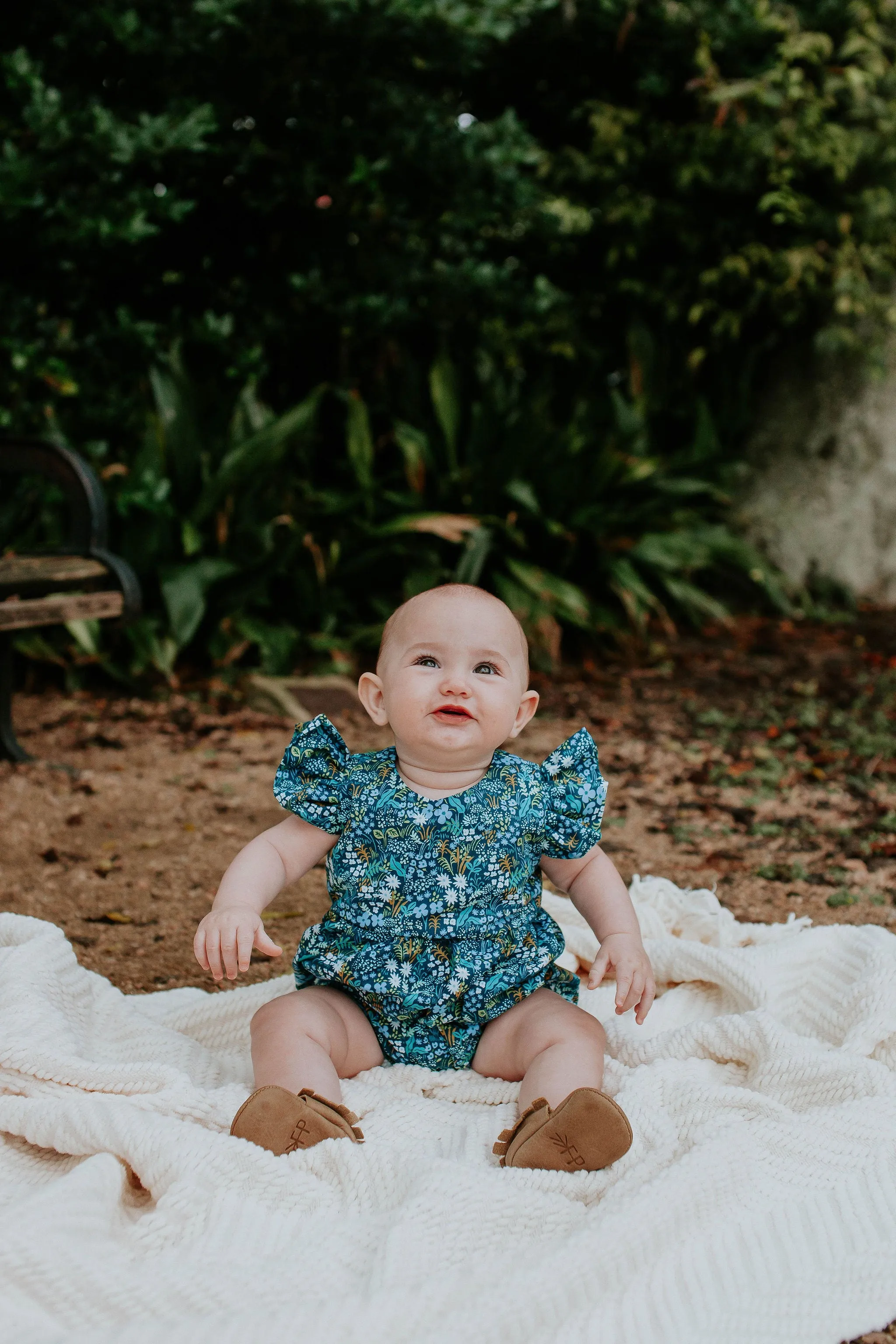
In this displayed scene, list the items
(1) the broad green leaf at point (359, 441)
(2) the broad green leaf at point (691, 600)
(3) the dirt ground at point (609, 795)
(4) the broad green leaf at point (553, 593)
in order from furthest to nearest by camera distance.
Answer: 1. (2) the broad green leaf at point (691, 600)
2. (1) the broad green leaf at point (359, 441)
3. (4) the broad green leaf at point (553, 593)
4. (3) the dirt ground at point (609, 795)

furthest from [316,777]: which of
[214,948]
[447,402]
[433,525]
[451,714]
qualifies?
[447,402]

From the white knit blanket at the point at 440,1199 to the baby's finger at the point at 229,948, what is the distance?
0.23 m

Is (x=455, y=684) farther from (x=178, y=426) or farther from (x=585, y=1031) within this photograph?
(x=178, y=426)

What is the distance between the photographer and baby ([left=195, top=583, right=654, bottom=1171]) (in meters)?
1.92

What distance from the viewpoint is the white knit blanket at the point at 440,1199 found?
1.42 m

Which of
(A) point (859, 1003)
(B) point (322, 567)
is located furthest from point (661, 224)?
(A) point (859, 1003)

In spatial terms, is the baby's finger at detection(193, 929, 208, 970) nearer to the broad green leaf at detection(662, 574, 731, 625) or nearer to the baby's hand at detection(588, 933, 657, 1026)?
the baby's hand at detection(588, 933, 657, 1026)

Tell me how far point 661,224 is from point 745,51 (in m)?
1.00

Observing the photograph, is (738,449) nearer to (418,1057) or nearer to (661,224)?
(661,224)

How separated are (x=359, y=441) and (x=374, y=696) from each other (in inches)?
171

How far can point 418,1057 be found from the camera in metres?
2.04

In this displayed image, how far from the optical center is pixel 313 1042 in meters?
1.89

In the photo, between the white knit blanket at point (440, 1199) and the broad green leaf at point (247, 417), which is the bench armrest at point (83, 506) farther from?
the white knit blanket at point (440, 1199)

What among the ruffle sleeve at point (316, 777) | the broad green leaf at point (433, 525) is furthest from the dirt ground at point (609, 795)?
the broad green leaf at point (433, 525)
